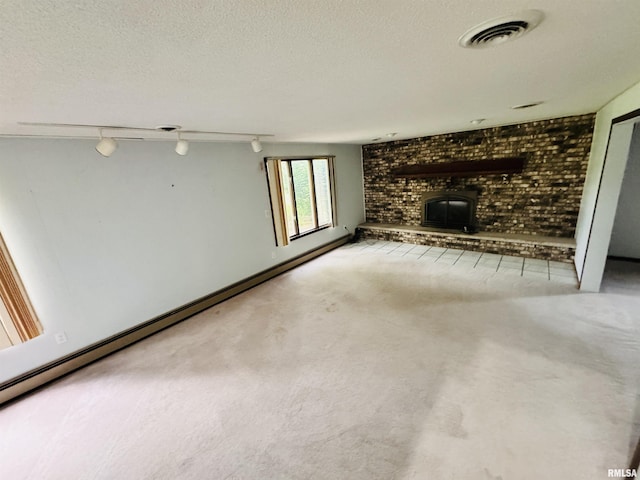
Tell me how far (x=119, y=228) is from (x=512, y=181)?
5565mm

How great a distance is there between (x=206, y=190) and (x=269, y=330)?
1.93 metres

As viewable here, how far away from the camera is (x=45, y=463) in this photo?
1.73 meters

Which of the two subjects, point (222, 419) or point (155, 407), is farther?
point (155, 407)

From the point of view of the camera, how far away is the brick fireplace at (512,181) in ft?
12.9

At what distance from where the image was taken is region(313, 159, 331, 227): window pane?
17.1ft

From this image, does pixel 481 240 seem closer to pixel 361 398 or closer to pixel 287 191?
pixel 287 191

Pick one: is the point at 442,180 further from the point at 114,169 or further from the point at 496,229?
the point at 114,169

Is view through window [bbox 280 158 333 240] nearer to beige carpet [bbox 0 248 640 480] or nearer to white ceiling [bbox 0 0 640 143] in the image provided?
beige carpet [bbox 0 248 640 480]

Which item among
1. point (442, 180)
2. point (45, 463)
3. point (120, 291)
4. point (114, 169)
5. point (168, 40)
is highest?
point (168, 40)

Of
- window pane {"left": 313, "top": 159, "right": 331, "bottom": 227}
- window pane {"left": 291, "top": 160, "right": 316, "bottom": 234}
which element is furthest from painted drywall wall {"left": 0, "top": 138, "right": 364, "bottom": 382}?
window pane {"left": 313, "top": 159, "right": 331, "bottom": 227}

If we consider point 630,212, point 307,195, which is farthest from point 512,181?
point 307,195

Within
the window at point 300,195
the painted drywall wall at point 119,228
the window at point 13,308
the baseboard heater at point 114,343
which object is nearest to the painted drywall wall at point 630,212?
the window at point 300,195

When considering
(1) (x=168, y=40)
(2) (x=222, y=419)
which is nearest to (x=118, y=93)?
(1) (x=168, y=40)

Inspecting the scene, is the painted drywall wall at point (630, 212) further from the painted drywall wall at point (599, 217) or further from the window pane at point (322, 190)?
the window pane at point (322, 190)
